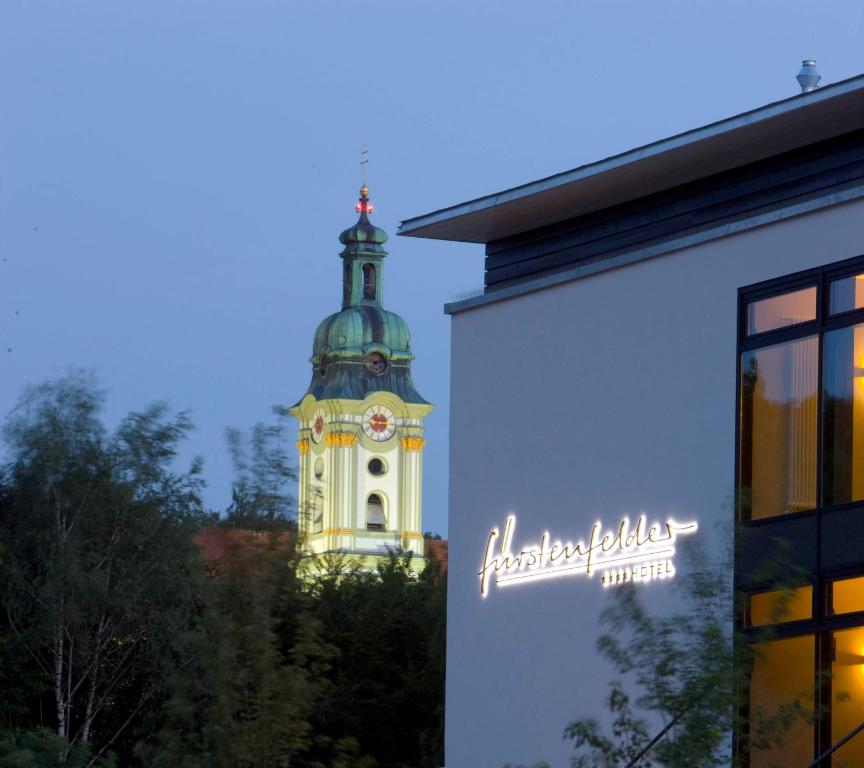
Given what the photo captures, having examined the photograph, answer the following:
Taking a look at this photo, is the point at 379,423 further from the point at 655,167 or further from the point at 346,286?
the point at 655,167

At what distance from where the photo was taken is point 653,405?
27.7m

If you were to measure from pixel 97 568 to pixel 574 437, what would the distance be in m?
19.9

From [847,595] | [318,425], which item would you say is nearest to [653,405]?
[847,595]

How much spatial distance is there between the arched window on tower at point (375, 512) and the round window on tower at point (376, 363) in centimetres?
713

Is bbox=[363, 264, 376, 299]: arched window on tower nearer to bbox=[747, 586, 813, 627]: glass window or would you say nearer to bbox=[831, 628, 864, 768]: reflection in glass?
bbox=[747, 586, 813, 627]: glass window

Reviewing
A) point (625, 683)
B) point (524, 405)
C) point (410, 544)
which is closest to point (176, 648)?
point (524, 405)

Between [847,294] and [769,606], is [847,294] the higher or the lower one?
the higher one

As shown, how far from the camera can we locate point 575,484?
28.8 meters

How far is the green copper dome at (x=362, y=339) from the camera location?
402ft

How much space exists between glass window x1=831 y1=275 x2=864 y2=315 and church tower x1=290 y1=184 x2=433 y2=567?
316 ft

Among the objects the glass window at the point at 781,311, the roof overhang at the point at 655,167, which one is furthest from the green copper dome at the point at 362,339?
the glass window at the point at 781,311

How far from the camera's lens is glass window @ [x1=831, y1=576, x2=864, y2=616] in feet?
77.7

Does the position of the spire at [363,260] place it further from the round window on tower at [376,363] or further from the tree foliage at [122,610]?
the tree foliage at [122,610]

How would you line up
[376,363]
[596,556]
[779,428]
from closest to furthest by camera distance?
[779,428] → [596,556] → [376,363]
